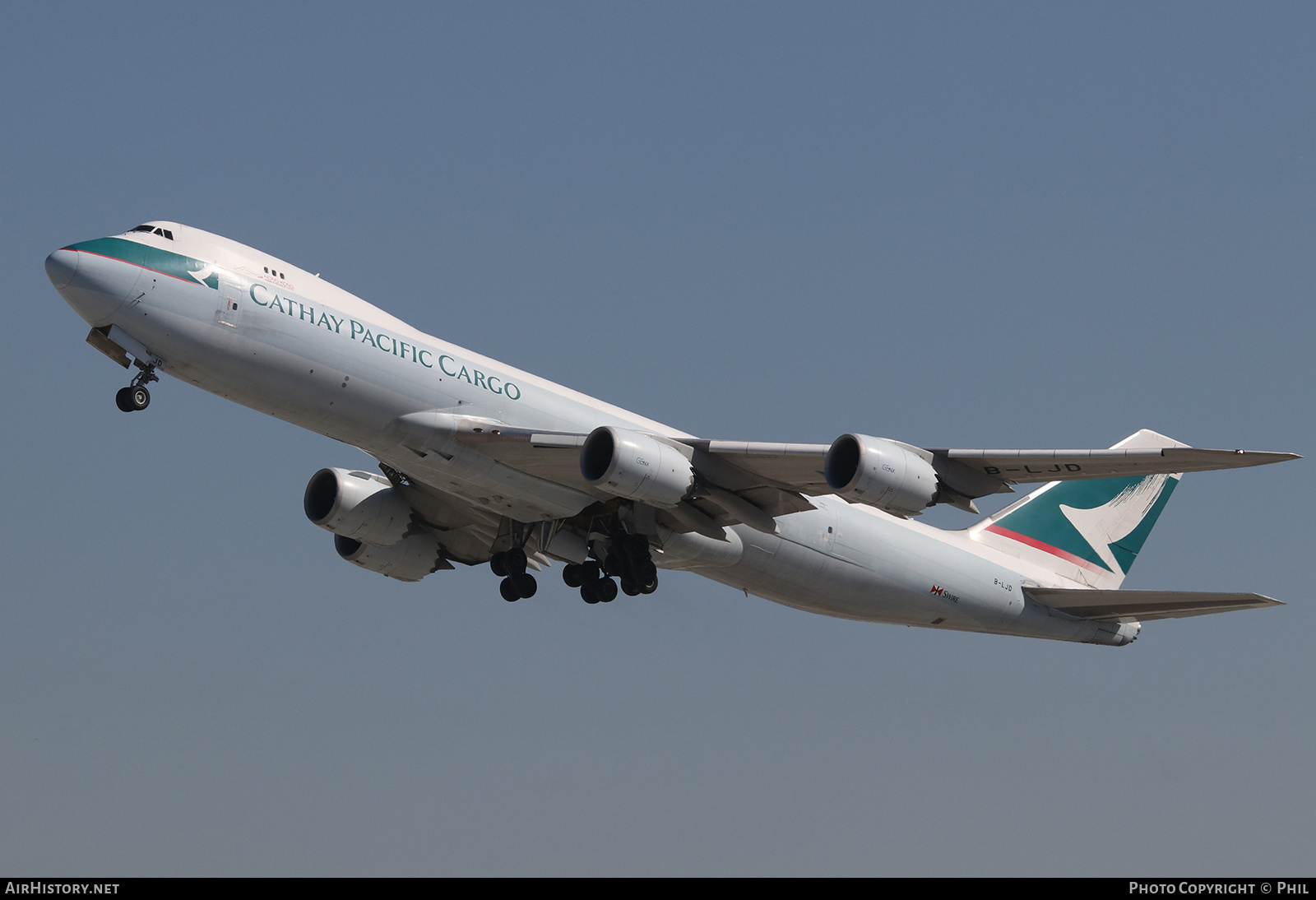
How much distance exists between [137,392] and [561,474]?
870 cm

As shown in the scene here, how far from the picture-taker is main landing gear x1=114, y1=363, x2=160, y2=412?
28406 millimetres

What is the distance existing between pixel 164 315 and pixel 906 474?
48.1 feet

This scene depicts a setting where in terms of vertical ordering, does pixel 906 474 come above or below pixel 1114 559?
below

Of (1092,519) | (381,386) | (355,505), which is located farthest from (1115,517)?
(381,386)

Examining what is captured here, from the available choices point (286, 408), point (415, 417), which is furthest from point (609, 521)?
point (286, 408)

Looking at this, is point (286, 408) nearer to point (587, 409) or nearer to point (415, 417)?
point (415, 417)

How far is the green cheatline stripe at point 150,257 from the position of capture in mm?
28016

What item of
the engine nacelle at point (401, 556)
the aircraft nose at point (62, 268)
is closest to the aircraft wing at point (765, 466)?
the engine nacelle at point (401, 556)

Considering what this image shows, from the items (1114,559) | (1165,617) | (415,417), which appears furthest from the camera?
(1114,559)

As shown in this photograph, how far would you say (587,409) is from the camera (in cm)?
3316

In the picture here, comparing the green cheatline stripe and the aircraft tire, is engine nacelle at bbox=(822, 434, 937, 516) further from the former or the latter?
the green cheatline stripe

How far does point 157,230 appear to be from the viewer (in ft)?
94.7

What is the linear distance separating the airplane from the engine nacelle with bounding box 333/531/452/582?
5cm
